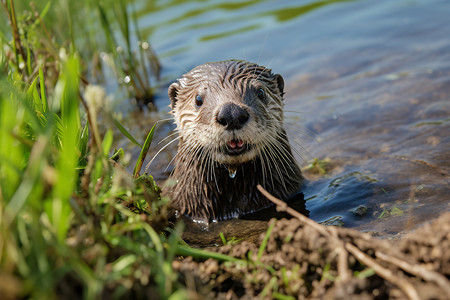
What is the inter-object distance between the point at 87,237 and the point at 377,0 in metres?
7.81

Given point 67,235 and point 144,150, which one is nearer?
point 67,235

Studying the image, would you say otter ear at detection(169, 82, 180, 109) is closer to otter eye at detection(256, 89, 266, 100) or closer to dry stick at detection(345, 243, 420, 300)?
otter eye at detection(256, 89, 266, 100)

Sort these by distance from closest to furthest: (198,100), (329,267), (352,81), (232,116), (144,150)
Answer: (329,267)
(144,150)
(232,116)
(198,100)
(352,81)

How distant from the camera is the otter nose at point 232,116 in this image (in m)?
2.91

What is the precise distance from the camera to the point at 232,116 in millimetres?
2910

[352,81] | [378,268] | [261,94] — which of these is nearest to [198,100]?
[261,94]

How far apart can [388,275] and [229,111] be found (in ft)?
4.76

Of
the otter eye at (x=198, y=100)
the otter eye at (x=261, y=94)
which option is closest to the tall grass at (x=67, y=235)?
the otter eye at (x=198, y=100)

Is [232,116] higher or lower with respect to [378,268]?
higher

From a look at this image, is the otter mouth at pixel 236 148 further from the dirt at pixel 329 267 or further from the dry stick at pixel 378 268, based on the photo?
the dry stick at pixel 378 268

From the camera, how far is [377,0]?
8484 millimetres

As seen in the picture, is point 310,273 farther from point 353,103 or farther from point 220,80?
point 353,103

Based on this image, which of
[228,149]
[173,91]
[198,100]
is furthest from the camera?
[173,91]

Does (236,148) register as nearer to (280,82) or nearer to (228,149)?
(228,149)
